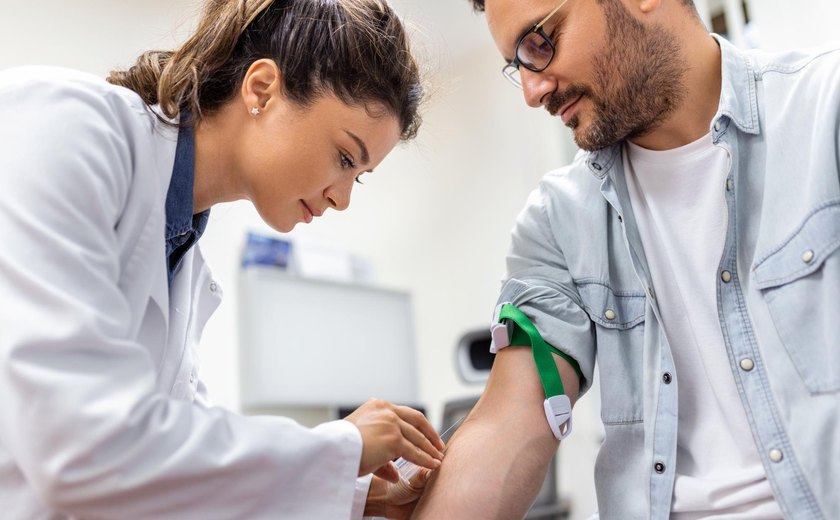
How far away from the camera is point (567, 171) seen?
1577mm

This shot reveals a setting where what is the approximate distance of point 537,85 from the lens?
1479 millimetres

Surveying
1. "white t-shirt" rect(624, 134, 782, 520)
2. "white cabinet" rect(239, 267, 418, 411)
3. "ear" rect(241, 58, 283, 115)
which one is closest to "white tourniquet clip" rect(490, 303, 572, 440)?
"white t-shirt" rect(624, 134, 782, 520)

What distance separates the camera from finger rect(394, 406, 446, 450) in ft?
3.98

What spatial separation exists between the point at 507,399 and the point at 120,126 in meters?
0.71

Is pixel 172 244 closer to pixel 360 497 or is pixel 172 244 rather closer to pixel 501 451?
pixel 360 497

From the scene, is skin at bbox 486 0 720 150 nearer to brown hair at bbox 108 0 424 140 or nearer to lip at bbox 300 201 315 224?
brown hair at bbox 108 0 424 140

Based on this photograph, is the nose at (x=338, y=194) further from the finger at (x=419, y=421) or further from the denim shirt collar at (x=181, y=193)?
the finger at (x=419, y=421)

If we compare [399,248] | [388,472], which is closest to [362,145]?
[388,472]

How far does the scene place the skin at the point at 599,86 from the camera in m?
1.35

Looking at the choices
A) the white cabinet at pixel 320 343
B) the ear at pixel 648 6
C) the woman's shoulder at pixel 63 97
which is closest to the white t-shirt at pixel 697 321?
the ear at pixel 648 6

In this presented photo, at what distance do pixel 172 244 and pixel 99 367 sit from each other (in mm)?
445

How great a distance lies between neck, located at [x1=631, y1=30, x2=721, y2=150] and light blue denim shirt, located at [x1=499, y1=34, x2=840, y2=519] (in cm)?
5

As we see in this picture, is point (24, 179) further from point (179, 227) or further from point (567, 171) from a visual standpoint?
point (567, 171)

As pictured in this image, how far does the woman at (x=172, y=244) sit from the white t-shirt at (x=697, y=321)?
0.39 meters
